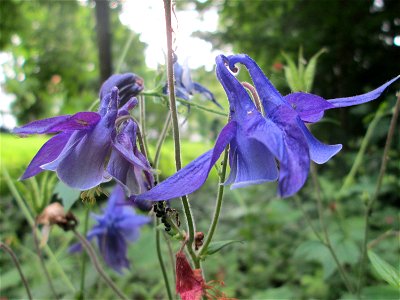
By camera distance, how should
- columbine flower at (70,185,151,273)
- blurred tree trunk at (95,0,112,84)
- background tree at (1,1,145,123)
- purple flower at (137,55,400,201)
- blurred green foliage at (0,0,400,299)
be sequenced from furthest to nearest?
1. background tree at (1,1,145,123)
2. blurred tree trunk at (95,0,112,84)
3. blurred green foliage at (0,0,400,299)
4. columbine flower at (70,185,151,273)
5. purple flower at (137,55,400,201)

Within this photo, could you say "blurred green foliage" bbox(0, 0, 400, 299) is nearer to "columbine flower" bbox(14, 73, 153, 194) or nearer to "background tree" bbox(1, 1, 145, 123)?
"columbine flower" bbox(14, 73, 153, 194)

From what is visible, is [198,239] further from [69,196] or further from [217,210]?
[69,196]

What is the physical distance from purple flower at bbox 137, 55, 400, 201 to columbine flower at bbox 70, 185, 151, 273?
848mm

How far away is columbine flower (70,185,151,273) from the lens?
1517 mm

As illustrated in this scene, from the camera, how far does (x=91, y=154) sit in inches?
28.4

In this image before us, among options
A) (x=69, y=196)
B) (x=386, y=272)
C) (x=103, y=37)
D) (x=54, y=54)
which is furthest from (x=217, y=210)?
(x=54, y=54)

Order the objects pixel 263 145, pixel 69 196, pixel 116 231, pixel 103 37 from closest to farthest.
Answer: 1. pixel 263 145
2. pixel 69 196
3. pixel 116 231
4. pixel 103 37

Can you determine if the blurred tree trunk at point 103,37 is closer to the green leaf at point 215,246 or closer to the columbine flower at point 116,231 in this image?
the columbine flower at point 116,231

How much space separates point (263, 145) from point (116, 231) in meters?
1.08

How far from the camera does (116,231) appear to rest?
5.23ft

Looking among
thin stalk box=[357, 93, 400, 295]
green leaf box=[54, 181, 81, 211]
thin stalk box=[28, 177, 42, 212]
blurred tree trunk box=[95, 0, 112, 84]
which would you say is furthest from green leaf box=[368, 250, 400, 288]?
blurred tree trunk box=[95, 0, 112, 84]

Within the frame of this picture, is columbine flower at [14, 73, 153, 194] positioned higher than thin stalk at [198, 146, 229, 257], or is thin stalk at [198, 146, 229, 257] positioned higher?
columbine flower at [14, 73, 153, 194]

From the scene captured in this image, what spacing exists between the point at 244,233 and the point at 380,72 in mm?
2025

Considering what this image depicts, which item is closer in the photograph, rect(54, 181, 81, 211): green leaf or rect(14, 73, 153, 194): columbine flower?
rect(14, 73, 153, 194): columbine flower
